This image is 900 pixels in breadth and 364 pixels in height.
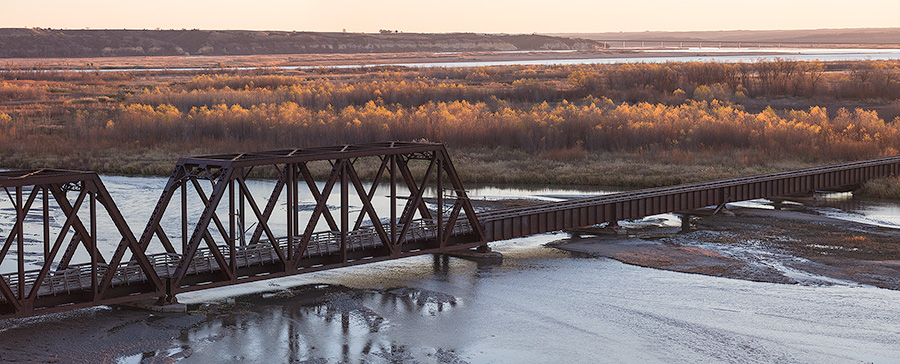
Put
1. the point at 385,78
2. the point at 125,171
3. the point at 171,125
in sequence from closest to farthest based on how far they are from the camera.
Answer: the point at 125,171, the point at 171,125, the point at 385,78

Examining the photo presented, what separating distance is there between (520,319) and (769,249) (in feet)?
49.9

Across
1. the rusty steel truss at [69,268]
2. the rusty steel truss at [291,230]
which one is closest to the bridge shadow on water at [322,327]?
the rusty steel truss at [291,230]

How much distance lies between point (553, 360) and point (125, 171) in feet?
159

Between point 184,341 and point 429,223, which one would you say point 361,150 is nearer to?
point 429,223

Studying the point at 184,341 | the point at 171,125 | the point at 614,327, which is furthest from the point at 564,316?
the point at 171,125

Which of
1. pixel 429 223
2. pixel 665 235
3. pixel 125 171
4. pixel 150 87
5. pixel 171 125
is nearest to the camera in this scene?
pixel 429 223

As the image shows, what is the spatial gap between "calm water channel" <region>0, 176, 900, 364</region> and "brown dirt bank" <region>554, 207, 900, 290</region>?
58.6 inches

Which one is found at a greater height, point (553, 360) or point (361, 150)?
point (361, 150)

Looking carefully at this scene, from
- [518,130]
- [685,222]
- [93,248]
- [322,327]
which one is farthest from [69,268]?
[518,130]

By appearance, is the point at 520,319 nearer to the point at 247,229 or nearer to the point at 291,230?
the point at 291,230

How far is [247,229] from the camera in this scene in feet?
106

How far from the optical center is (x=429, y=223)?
37.4 m

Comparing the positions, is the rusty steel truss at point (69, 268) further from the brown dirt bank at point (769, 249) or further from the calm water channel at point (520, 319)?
the brown dirt bank at point (769, 249)

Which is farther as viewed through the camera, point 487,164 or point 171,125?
point 171,125
